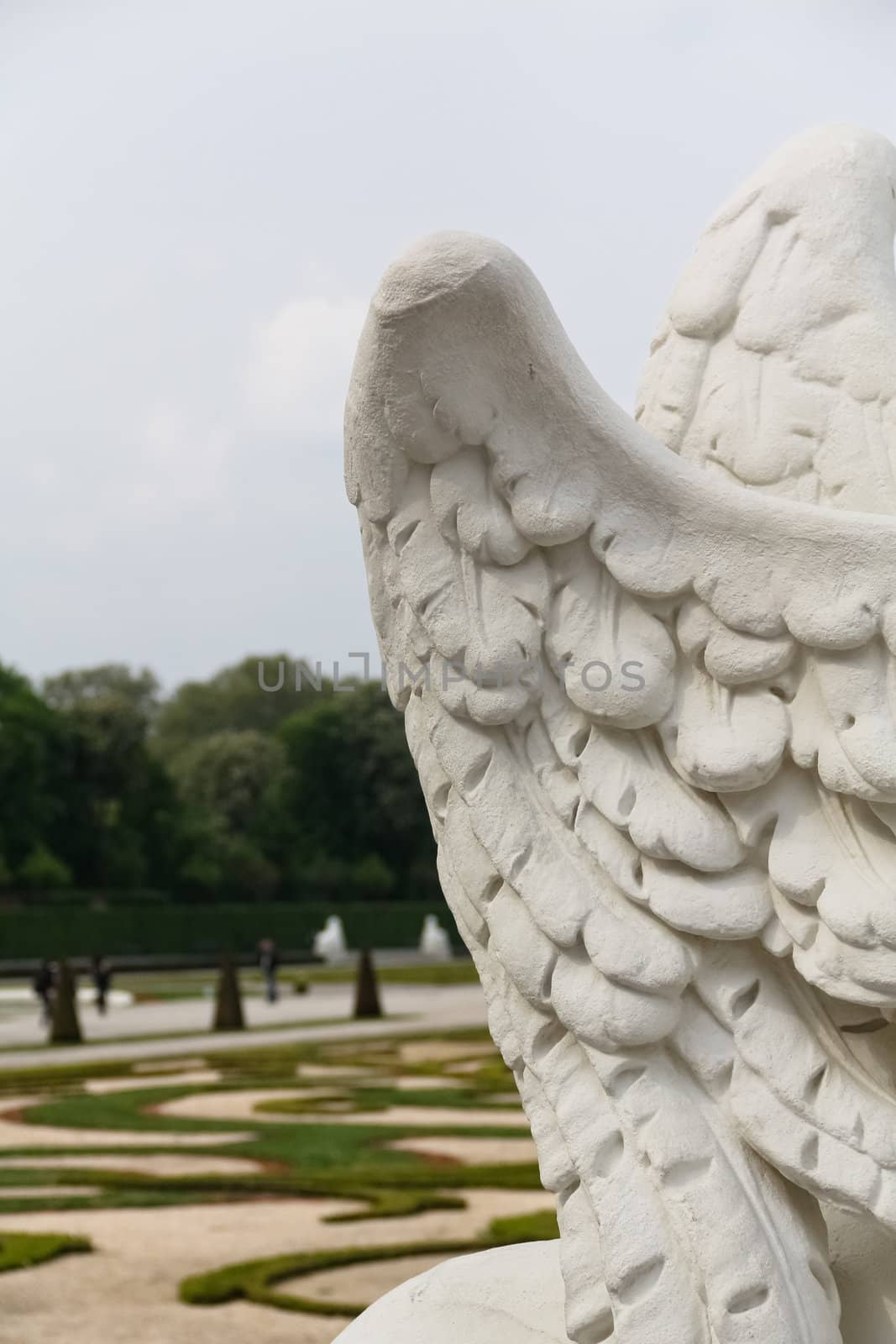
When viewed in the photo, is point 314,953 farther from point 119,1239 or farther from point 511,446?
point 511,446

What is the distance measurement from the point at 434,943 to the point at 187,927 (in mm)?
5722

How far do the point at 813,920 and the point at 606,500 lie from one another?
2.28 ft

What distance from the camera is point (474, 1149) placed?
8.25 meters

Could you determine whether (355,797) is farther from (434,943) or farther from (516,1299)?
(516,1299)

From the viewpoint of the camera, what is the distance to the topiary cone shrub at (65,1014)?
1555cm

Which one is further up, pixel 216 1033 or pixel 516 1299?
pixel 516 1299

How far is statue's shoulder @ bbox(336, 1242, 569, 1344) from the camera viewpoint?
2.57 meters

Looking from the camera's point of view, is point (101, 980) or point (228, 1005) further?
point (101, 980)

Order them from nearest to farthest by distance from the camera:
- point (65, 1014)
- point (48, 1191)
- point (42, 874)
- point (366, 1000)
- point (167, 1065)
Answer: point (48, 1191), point (167, 1065), point (65, 1014), point (366, 1000), point (42, 874)

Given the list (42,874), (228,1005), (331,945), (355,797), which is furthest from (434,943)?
(228,1005)

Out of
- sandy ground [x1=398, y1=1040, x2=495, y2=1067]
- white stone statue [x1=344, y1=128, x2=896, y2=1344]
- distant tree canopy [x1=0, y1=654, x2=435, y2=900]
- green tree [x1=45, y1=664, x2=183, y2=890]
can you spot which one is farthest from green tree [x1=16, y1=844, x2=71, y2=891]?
white stone statue [x1=344, y1=128, x2=896, y2=1344]

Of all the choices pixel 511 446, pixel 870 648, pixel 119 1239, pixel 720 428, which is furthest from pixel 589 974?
pixel 119 1239

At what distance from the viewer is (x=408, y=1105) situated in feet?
33.3

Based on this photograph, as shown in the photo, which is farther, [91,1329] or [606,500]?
[91,1329]
